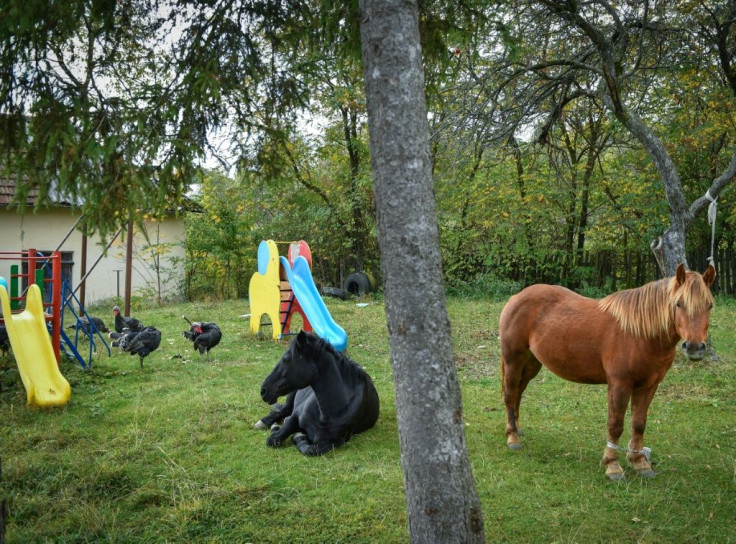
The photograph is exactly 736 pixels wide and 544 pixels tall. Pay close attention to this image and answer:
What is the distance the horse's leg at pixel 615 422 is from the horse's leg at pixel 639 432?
0.13 meters

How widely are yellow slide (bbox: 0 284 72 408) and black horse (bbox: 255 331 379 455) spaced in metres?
2.76

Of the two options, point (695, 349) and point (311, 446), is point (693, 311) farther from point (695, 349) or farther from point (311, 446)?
point (311, 446)

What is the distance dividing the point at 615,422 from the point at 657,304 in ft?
3.16

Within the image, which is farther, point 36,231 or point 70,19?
point 36,231

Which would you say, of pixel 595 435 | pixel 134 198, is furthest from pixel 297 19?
pixel 595 435

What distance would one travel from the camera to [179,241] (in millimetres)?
19812

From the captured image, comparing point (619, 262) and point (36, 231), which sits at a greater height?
point (36, 231)

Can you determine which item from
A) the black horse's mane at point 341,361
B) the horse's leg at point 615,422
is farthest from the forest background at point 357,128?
the horse's leg at point 615,422

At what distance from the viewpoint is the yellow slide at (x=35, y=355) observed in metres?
6.47

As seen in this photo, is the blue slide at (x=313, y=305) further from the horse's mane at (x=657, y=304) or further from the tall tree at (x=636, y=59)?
the horse's mane at (x=657, y=304)

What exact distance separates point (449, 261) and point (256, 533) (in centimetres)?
1589

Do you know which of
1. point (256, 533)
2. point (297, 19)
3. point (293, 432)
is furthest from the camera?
point (293, 432)

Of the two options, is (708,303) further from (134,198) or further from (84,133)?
(84,133)

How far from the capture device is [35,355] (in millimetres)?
6672
